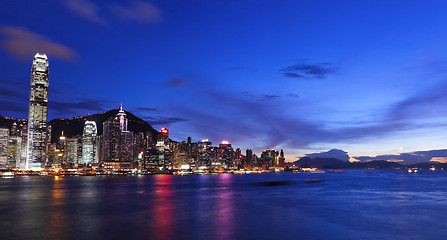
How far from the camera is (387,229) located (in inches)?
1624

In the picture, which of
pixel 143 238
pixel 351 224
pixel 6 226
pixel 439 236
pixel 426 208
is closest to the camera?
pixel 143 238

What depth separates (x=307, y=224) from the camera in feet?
145

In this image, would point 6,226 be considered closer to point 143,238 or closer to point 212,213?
point 143,238

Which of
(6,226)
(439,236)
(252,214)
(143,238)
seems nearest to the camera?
(143,238)

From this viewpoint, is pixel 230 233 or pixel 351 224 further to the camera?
pixel 351 224

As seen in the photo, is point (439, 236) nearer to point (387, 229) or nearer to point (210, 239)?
point (387, 229)

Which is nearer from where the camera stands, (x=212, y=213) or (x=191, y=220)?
(x=191, y=220)

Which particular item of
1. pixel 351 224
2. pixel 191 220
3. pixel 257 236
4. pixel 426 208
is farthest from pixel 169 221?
pixel 426 208

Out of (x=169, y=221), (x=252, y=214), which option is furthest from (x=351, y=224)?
(x=169, y=221)

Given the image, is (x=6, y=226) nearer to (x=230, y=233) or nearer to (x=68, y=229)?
(x=68, y=229)

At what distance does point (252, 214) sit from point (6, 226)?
30.7 m

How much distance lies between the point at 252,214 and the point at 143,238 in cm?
Result: 2180

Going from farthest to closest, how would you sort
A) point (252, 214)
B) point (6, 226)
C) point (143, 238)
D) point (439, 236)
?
1. point (252, 214)
2. point (6, 226)
3. point (439, 236)
4. point (143, 238)

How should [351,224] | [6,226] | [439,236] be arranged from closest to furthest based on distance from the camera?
1. [439,236]
2. [6,226]
3. [351,224]
